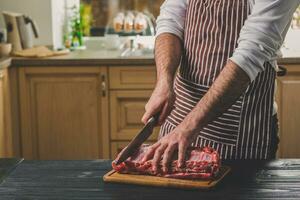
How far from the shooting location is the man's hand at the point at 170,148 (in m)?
1.43

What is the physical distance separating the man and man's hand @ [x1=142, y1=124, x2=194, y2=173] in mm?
54

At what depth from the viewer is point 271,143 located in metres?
1.85

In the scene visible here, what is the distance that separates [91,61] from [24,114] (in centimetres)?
47

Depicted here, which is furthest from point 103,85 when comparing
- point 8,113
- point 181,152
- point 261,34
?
point 181,152

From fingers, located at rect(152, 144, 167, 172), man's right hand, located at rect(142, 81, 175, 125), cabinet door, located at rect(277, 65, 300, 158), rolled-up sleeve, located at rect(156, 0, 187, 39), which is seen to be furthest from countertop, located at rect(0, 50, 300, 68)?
fingers, located at rect(152, 144, 167, 172)

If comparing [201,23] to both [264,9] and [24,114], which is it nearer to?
[264,9]

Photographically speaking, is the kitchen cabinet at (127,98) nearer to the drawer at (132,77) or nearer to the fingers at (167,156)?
the drawer at (132,77)

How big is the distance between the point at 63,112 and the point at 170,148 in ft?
6.18

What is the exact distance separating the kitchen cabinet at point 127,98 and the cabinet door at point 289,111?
652 mm

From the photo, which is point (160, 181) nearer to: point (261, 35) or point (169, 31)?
point (261, 35)

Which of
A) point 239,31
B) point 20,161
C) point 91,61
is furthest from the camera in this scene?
point 91,61

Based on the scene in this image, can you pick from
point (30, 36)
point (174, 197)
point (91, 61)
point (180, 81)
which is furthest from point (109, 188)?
point (30, 36)

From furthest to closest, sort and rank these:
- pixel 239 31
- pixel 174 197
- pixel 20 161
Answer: pixel 239 31 → pixel 20 161 → pixel 174 197

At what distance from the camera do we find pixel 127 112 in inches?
127
